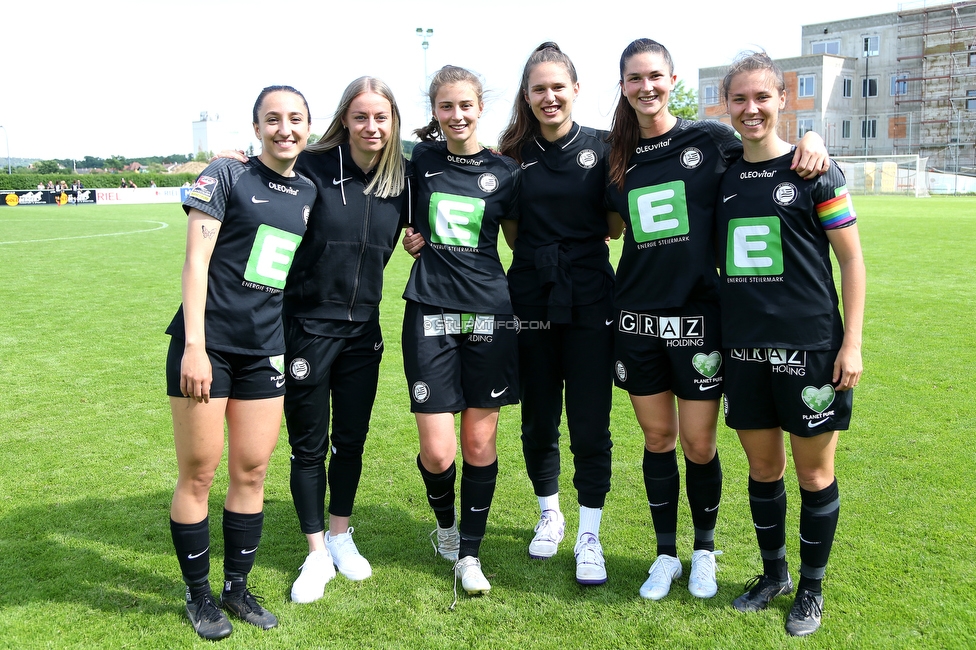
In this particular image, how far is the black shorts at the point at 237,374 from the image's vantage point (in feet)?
10.4

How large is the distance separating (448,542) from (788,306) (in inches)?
83.6

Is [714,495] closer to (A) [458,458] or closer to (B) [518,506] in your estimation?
(B) [518,506]

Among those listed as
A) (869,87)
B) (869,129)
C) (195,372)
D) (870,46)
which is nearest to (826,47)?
(870,46)

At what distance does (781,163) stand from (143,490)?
13.8ft

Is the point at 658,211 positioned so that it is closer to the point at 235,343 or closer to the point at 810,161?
the point at 810,161

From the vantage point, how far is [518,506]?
4.71m

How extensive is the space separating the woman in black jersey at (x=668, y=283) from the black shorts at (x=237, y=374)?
161 cm

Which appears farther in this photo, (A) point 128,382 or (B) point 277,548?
(A) point 128,382

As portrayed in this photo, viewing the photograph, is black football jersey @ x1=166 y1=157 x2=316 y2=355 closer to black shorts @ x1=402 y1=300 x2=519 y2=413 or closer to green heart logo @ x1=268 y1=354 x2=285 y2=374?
green heart logo @ x1=268 y1=354 x2=285 y2=374

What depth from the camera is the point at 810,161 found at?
3078mm

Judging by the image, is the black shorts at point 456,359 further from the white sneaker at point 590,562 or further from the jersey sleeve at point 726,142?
the jersey sleeve at point 726,142

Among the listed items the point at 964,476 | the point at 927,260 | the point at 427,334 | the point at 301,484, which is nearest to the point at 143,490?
the point at 301,484

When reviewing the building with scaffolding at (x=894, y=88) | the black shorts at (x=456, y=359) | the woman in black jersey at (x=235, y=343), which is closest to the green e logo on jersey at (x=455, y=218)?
Result: the black shorts at (x=456, y=359)

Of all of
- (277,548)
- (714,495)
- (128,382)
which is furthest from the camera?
(128,382)
